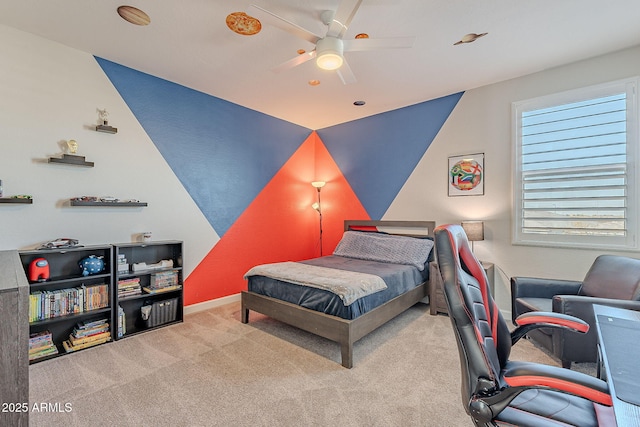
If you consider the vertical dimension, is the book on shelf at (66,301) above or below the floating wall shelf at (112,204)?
below

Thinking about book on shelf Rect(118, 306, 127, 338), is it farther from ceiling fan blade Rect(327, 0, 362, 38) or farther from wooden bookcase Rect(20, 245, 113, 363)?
ceiling fan blade Rect(327, 0, 362, 38)

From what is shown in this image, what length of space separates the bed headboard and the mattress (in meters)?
0.62

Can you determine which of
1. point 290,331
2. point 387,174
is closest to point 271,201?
point 387,174

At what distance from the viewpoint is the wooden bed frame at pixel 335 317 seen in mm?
2453

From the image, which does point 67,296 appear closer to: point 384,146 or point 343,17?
point 343,17

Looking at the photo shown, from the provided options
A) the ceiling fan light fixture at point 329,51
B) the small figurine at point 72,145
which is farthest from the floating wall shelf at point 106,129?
the ceiling fan light fixture at point 329,51

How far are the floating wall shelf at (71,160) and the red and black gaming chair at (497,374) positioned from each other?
3.33 m

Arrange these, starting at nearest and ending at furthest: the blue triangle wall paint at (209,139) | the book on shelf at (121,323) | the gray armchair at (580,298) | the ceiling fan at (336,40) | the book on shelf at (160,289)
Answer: the ceiling fan at (336,40) → the gray armchair at (580,298) → the book on shelf at (121,323) → the book on shelf at (160,289) → the blue triangle wall paint at (209,139)

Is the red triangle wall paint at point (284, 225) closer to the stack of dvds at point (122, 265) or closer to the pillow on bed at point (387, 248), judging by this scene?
the pillow on bed at point (387, 248)

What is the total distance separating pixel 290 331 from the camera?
3139 mm

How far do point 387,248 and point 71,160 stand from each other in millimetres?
3713

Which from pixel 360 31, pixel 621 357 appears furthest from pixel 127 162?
pixel 621 357

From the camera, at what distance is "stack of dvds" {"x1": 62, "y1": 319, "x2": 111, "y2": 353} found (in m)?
2.71

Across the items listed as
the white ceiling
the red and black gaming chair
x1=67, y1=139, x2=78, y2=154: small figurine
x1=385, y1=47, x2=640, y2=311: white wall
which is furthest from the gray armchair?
x1=67, y1=139, x2=78, y2=154: small figurine
